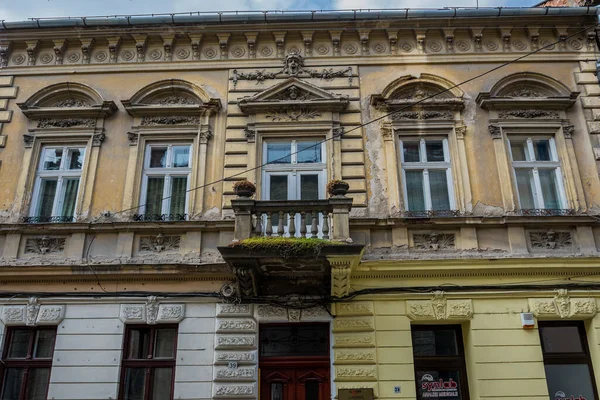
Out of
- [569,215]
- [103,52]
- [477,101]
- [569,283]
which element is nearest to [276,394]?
[569,283]

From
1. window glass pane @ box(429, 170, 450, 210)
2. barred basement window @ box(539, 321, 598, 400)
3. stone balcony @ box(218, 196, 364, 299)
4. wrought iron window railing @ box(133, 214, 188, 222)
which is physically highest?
window glass pane @ box(429, 170, 450, 210)

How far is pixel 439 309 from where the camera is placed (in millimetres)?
7707

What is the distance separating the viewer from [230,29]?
9789mm

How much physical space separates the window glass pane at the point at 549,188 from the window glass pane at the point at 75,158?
8254 millimetres

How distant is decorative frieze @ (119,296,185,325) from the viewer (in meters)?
7.79

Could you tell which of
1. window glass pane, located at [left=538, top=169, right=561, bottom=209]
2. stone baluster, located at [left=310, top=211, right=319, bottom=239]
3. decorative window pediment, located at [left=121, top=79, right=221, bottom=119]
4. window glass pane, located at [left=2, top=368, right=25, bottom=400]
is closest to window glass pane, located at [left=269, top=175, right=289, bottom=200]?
stone baluster, located at [left=310, top=211, right=319, bottom=239]

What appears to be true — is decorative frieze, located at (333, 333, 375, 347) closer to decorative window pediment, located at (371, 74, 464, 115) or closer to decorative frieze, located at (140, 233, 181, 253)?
decorative frieze, located at (140, 233, 181, 253)

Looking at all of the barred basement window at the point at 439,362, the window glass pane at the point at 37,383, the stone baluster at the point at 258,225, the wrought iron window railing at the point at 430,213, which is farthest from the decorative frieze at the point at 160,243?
the barred basement window at the point at 439,362

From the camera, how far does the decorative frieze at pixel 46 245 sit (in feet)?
27.5

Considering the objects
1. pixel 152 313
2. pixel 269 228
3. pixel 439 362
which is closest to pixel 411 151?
pixel 269 228

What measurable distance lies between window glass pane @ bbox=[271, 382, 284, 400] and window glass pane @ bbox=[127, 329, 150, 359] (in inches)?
80.3

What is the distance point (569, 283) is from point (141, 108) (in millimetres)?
7851

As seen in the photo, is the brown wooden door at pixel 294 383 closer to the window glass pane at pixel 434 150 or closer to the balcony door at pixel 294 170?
A: the balcony door at pixel 294 170

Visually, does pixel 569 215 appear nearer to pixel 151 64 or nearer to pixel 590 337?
pixel 590 337
